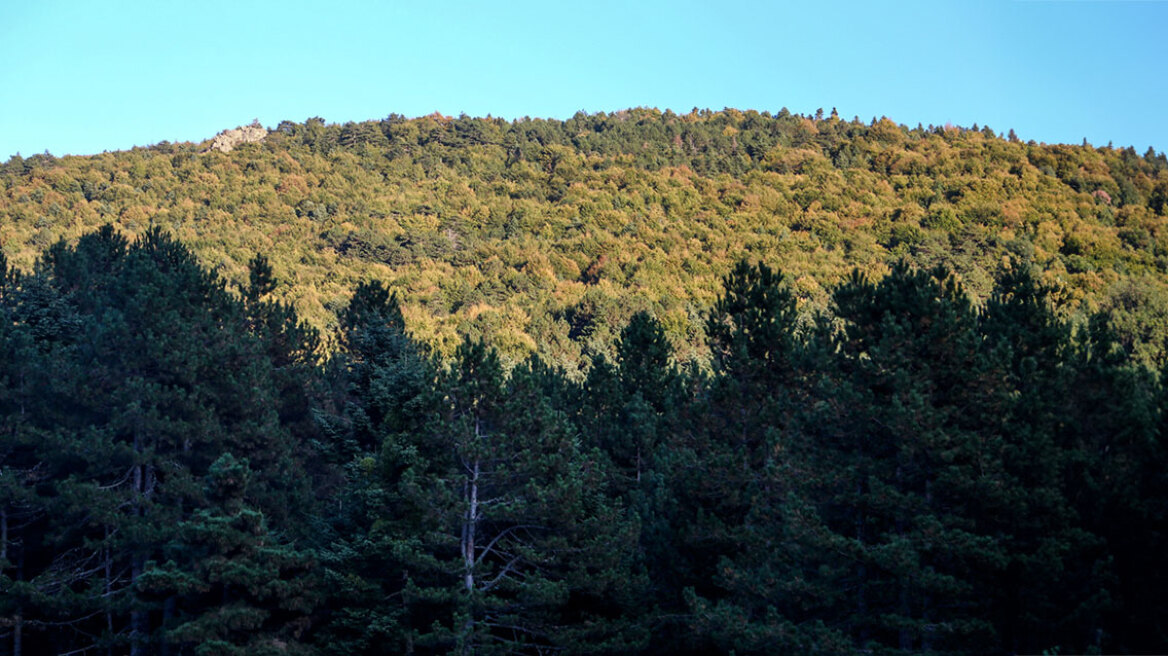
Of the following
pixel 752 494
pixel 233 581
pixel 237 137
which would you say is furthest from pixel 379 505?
pixel 237 137

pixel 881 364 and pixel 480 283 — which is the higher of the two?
pixel 480 283

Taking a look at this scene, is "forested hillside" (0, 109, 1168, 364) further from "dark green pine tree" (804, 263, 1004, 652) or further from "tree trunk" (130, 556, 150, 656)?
"dark green pine tree" (804, 263, 1004, 652)

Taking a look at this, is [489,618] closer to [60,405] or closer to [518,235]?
[60,405]

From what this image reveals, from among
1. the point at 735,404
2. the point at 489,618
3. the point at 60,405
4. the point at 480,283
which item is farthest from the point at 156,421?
the point at 480,283

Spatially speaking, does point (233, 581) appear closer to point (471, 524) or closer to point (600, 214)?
point (471, 524)

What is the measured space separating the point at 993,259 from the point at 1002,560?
5971 centimetres

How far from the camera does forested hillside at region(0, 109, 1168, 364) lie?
6159cm

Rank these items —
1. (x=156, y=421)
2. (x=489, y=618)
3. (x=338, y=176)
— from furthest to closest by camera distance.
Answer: (x=338, y=176)
(x=156, y=421)
(x=489, y=618)

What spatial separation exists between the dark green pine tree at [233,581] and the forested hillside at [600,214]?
2972 centimetres

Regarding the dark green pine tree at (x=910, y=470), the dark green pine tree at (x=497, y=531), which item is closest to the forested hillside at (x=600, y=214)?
the dark green pine tree at (x=497, y=531)

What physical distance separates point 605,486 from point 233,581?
7.62 metres

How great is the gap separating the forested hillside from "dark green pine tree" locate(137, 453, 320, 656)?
29723mm

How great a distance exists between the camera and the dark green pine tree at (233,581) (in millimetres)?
19172

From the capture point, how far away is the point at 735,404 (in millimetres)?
20719
